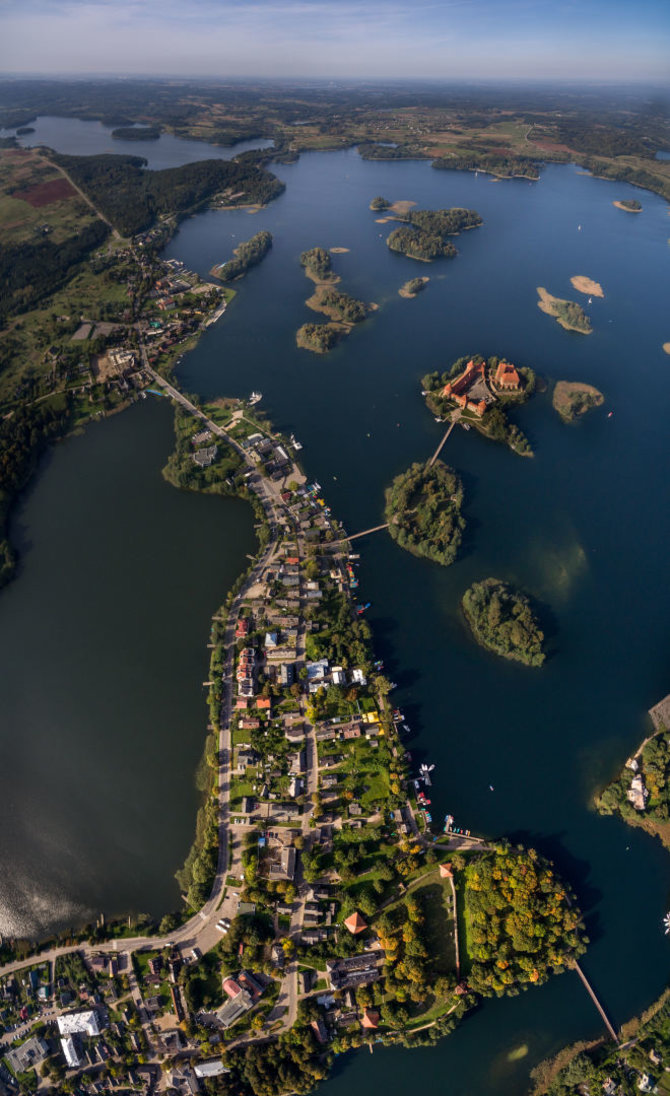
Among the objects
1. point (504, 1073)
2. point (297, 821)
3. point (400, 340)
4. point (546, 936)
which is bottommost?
point (504, 1073)

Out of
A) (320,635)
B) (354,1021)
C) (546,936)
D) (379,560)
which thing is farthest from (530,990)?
(379,560)

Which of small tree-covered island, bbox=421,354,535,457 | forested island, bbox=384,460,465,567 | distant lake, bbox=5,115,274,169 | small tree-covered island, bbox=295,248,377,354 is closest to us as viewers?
forested island, bbox=384,460,465,567

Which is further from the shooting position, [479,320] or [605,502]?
Result: [479,320]

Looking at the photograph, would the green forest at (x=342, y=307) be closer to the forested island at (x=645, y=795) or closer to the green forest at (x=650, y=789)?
the green forest at (x=650, y=789)

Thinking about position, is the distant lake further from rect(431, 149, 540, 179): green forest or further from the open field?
rect(431, 149, 540, 179): green forest

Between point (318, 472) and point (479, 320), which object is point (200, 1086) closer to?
point (318, 472)

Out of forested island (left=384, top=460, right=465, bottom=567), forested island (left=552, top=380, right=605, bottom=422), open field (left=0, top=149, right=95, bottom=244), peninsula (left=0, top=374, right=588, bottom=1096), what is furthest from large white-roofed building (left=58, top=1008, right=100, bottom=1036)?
open field (left=0, top=149, right=95, bottom=244)
